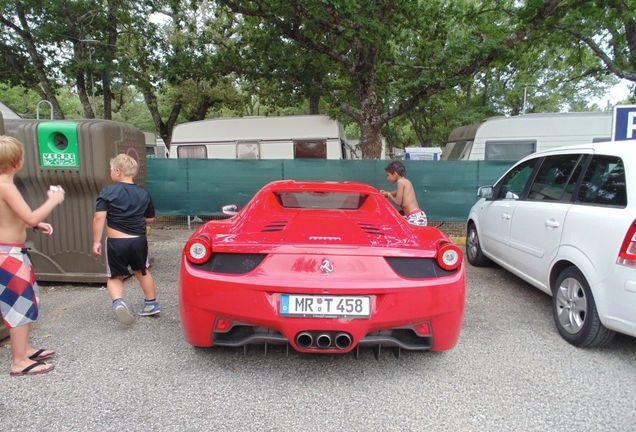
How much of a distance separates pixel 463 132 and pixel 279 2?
620cm

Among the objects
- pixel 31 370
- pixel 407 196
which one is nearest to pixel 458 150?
pixel 407 196

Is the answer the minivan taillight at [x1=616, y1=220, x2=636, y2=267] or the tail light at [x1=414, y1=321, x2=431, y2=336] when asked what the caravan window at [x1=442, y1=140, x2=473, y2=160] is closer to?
the minivan taillight at [x1=616, y1=220, x2=636, y2=267]

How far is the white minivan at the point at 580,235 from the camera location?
2883 mm

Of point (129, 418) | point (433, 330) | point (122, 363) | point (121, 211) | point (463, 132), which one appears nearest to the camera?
point (129, 418)

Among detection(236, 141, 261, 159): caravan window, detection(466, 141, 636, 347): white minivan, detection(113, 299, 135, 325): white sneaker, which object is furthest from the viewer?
detection(236, 141, 261, 159): caravan window

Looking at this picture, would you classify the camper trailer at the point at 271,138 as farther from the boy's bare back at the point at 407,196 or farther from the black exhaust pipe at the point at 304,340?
the black exhaust pipe at the point at 304,340

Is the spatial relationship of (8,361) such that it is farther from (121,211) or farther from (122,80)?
(122,80)

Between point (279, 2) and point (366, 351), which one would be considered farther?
point (279, 2)

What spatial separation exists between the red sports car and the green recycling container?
2.73 m

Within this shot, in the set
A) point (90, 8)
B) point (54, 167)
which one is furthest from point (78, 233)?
point (90, 8)

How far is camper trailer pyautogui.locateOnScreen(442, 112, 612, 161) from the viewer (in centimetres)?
976

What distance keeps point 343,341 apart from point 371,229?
0.92 metres

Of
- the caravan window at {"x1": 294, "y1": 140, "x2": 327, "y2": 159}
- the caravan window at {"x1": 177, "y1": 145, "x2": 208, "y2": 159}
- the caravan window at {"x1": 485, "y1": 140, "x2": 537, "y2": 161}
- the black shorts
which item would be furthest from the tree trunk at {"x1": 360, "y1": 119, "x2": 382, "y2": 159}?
the black shorts

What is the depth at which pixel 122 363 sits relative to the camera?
9.77 feet
